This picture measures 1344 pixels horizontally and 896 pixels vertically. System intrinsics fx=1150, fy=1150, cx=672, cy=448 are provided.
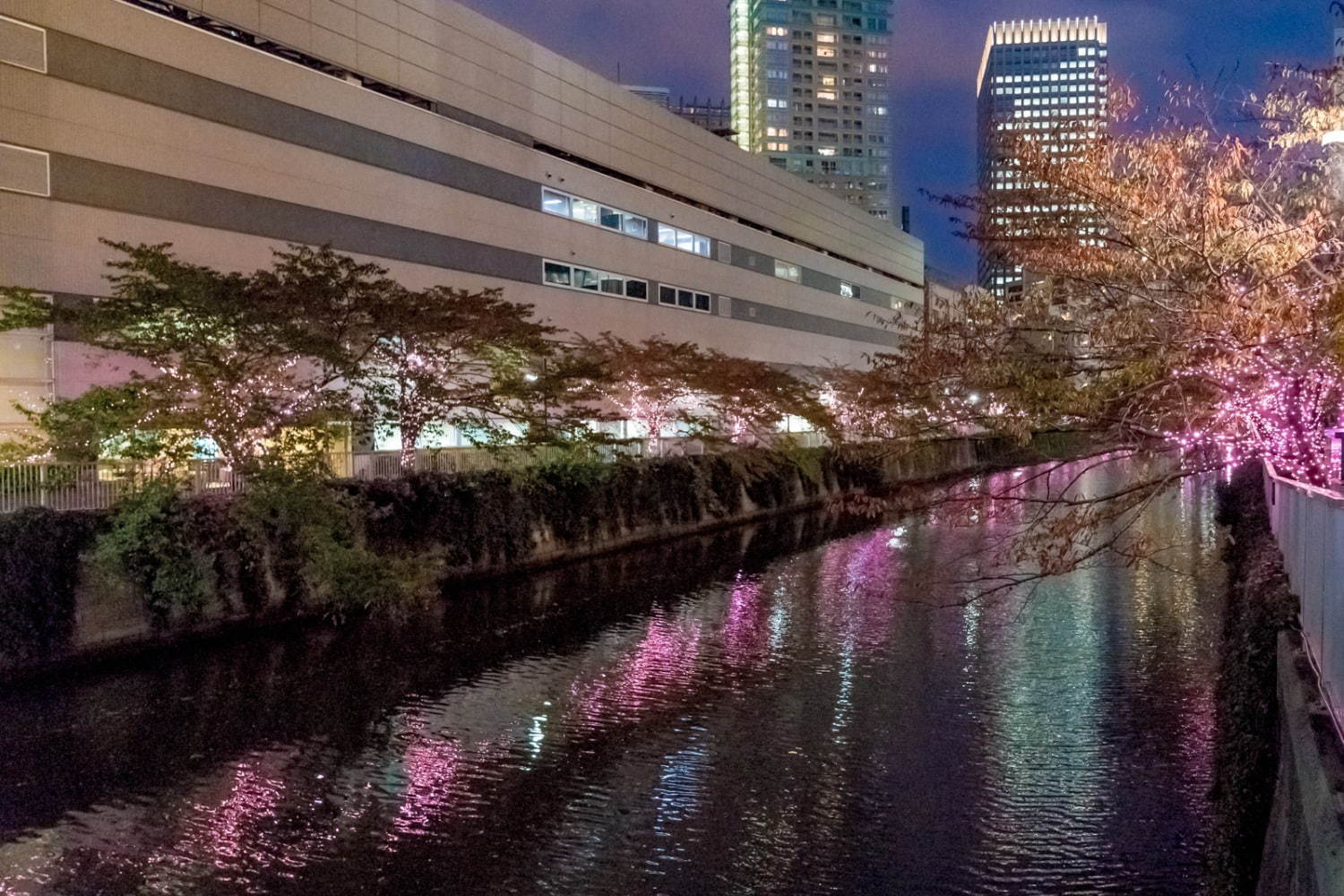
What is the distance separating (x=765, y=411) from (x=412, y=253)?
13.5 meters

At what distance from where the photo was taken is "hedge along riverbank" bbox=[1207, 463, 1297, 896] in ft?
29.5

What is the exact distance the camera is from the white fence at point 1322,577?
264 inches

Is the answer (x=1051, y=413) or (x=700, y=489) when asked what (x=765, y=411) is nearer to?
(x=700, y=489)

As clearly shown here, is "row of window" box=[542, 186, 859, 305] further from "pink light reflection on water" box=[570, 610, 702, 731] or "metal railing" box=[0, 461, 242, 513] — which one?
"pink light reflection on water" box=[570, 610, 702, 731]

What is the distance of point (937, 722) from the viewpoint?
537 inches

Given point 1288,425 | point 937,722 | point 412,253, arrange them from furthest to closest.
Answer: point 412,253, point 937,722, point 1288,425

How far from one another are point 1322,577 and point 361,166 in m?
28.0

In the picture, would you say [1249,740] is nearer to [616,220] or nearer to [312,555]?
[312,555]

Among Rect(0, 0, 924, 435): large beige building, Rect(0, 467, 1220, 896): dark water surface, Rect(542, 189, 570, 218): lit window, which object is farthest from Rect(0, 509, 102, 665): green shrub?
Rect(542, 189, 570, 218): lit window

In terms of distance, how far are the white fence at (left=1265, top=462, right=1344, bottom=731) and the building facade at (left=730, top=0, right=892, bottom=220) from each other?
510ft

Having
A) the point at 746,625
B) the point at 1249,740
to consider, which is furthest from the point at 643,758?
the point at 746,625

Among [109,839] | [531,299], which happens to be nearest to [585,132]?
[531,299]

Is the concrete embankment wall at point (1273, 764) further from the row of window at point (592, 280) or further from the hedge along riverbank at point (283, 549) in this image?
the row of window at point (592, 280)

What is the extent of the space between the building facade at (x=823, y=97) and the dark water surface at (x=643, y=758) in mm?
147018
